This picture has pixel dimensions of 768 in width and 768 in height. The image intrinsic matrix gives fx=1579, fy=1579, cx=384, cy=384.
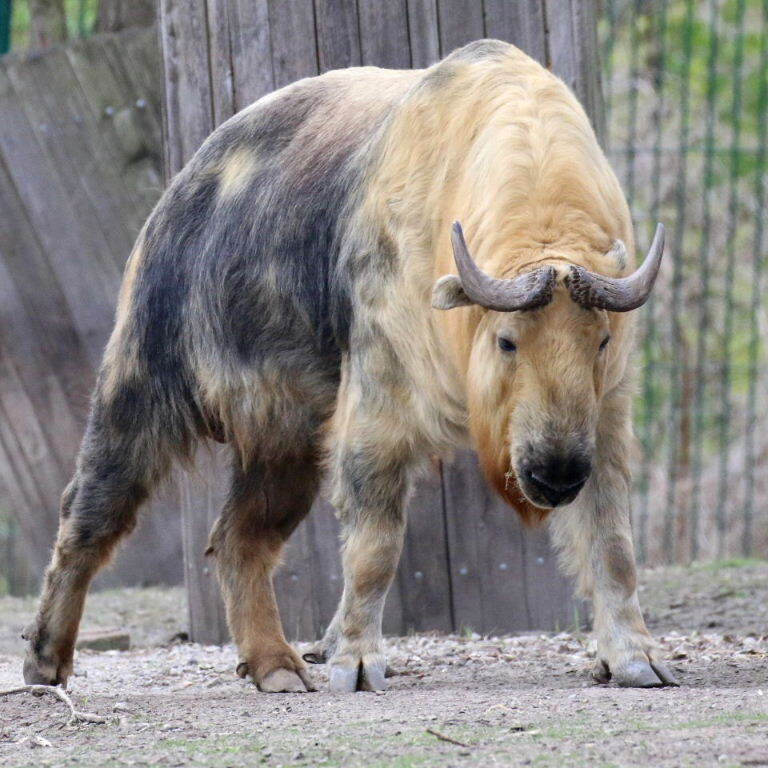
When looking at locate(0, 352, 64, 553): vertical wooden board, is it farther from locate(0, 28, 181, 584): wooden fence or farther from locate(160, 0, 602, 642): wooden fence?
locate(160, 0, 602, 642): wooden fence

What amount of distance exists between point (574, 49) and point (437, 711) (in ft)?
9.80

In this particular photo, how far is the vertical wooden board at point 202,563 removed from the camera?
6188mm

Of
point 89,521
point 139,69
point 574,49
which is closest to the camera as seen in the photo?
point 89,521

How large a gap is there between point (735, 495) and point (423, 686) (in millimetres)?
5960

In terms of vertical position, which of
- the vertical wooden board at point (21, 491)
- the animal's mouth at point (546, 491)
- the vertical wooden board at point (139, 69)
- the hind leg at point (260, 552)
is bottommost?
the vertical wooden board at point (21, 491)

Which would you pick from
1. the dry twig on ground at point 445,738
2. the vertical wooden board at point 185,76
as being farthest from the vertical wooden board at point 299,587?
the dry twig on ground at point 445,738

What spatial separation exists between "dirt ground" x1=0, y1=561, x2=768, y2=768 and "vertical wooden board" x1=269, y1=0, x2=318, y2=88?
220cm

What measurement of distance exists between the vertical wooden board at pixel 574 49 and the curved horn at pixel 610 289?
2014 mm

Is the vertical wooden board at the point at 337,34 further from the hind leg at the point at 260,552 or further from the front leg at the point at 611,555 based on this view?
the front leg at the point at 611,555

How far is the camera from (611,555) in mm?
4555

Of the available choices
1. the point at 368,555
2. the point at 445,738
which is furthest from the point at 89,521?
the point at 445,738

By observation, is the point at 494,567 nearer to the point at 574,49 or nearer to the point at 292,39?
the point at 574,49

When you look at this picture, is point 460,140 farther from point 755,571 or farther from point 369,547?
point 755,571

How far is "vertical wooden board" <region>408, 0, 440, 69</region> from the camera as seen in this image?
5934mm
